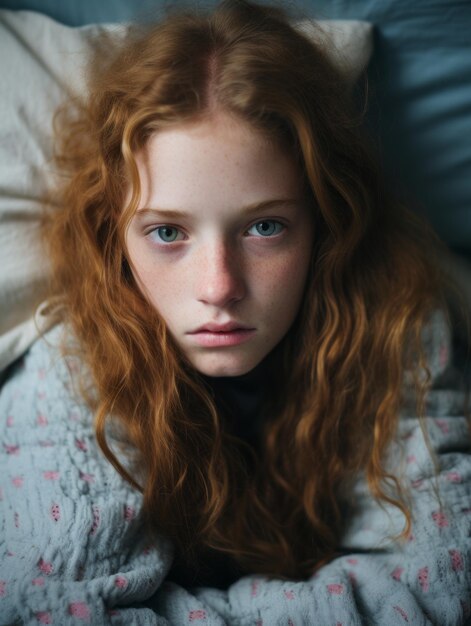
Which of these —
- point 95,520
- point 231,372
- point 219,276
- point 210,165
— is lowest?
point 95,520

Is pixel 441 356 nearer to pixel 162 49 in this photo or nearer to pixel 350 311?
pixel 350 311

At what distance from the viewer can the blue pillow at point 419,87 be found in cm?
100

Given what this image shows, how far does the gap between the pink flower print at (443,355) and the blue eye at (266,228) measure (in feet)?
0.93

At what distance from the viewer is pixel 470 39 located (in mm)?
1005

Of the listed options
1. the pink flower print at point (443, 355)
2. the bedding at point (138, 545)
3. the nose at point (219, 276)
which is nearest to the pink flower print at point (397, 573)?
Result: the bedding at point (138, 545)

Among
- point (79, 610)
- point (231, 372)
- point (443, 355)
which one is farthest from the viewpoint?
point (443, 355)

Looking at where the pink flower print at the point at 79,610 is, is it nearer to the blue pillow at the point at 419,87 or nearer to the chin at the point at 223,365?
the chin at the point at 223,365

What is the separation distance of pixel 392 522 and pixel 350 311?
0.25 m

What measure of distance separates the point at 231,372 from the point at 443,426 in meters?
0.28

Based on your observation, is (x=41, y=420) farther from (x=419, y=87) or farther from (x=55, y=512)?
(x=419, y=87)

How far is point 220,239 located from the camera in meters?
0.76

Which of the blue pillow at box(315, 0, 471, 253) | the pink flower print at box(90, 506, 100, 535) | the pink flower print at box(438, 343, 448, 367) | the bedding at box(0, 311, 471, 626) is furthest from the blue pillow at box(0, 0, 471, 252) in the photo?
the pink flower print at box(90, 506, 100, 535)

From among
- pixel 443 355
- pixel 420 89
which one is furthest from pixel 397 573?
pixel 420 89

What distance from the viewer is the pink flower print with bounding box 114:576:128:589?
750mm
